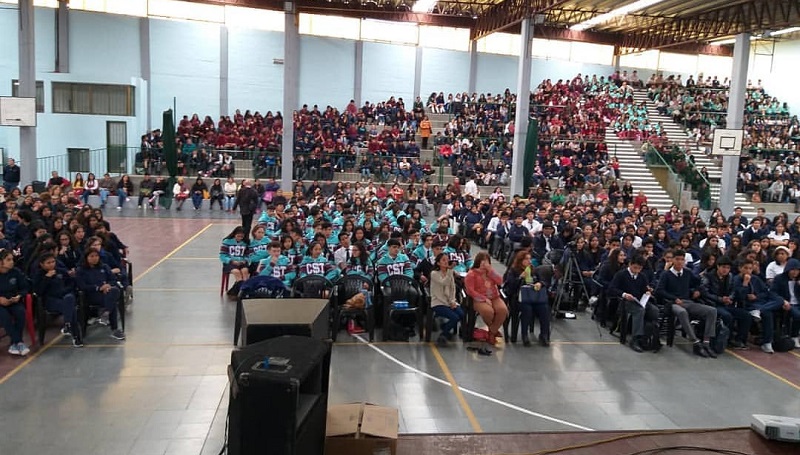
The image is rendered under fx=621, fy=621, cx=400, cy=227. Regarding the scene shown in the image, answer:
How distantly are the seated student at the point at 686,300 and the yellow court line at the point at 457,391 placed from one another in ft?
10.9

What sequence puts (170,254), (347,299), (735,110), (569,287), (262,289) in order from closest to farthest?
1. (262,289)
2. (347,299)
3. (569,287)
4. (170,254)
5. (735,110)

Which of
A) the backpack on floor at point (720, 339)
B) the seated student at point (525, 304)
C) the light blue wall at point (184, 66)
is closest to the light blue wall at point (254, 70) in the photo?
the light blue wall at point (184, 66)

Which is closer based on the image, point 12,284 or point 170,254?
point 12,284

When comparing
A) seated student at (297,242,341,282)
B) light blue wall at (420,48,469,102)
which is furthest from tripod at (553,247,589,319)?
light blue wall at (420,48,469,102)

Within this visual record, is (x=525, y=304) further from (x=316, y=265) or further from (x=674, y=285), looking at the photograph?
(x=316, y=265)

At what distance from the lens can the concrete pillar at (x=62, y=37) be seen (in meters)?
25.6

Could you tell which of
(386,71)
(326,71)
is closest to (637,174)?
(386,71)

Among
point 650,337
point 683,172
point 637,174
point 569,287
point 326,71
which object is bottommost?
point 650,337

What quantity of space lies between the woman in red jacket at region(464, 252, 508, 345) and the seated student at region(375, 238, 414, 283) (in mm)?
1120

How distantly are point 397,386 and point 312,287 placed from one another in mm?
2104

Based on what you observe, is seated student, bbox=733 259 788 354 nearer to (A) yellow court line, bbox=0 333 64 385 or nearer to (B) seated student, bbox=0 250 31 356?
(A) yellow court line, bbox=0 333 64 385

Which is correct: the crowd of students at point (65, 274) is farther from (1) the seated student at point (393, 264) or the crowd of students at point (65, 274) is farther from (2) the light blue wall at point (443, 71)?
(2) the light blue wall at point (443, 71)

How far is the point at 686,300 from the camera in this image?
28.5 ft

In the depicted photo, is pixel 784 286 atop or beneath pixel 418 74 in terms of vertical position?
beneath
